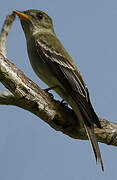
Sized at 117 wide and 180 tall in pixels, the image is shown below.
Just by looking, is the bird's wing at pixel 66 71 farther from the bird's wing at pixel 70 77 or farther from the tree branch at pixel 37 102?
the tree branch at pixel 37 102

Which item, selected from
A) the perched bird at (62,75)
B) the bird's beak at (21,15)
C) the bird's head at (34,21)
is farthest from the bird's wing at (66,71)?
the bird's beak at (21,15)

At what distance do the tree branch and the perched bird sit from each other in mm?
204

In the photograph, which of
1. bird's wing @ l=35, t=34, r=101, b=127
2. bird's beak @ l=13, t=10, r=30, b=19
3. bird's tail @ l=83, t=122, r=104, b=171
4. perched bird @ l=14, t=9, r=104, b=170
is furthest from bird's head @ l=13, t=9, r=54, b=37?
bird's tail @ l=83, t=122, r=104, b=171

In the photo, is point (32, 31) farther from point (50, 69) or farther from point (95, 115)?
point (95, 115)

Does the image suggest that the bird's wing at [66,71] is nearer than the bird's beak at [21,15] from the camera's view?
Yes

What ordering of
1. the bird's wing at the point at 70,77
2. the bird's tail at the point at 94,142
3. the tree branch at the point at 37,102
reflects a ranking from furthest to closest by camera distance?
the bird's wing at the point at 70,77 < the bird's tail at the point at 94,142 < the tree branch at the point at 37,102

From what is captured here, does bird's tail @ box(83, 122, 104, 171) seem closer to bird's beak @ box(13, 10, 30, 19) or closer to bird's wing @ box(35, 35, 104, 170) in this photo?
bird's wing @ box(35, 35, 104, 170)

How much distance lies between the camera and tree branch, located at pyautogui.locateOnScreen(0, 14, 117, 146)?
5.55 m

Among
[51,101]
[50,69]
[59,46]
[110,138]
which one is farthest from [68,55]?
[110,138]

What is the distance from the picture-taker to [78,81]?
21.2ft

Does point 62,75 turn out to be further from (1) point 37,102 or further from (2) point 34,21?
(2) point 34,21

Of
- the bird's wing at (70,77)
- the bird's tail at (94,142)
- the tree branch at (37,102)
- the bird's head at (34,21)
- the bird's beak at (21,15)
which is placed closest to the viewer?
the tree branch at (37,102)

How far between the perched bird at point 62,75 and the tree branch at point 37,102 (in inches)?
8.0

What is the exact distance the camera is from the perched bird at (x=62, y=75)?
20.4 ft
